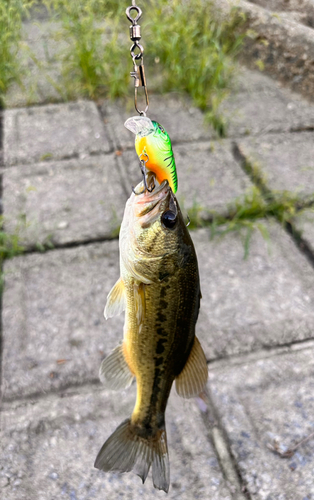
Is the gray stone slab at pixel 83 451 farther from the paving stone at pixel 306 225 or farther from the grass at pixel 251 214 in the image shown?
the paving stone at pixel 306 225

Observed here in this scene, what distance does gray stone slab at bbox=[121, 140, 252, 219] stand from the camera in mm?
3027

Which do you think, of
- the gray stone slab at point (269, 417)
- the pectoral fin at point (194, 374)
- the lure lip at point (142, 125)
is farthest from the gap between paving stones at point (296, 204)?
the lure lip at point (142, 125)

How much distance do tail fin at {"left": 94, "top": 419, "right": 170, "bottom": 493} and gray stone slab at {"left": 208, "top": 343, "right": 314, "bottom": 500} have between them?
43cm

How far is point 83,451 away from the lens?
181cm

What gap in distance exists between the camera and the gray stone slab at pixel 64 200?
2.79m

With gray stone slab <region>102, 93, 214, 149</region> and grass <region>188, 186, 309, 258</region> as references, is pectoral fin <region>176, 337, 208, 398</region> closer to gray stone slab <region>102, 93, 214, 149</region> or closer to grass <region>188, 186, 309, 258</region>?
grass <region>188, 186, 309, 258</region>

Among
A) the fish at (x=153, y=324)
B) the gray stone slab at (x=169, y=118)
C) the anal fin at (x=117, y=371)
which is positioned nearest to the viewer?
the fish at (x=153, y=324)

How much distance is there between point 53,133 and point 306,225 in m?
2.24

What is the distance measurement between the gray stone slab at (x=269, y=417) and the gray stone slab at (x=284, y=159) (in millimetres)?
1407

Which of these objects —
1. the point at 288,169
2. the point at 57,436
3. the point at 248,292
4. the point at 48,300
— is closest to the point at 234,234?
the point at 248,292

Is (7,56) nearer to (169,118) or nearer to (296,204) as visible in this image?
(169,118)

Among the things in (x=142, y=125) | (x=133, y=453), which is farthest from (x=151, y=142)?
(x=133, y=453)

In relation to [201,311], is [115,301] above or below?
above

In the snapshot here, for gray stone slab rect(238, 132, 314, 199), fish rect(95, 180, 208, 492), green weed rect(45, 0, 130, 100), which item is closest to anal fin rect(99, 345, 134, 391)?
fish rect(95, 180, 208, 492)
